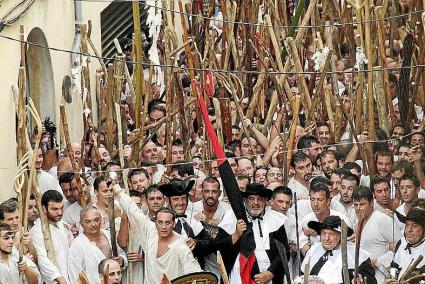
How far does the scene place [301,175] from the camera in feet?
71.4

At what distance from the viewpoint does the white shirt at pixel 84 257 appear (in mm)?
20234

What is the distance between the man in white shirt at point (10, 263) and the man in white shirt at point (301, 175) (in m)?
2.88

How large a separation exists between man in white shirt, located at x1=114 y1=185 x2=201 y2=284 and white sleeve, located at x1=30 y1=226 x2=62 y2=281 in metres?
0.68

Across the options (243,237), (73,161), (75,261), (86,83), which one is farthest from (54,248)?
(86,83)

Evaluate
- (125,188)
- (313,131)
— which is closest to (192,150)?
(313,131)

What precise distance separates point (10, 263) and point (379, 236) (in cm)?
275

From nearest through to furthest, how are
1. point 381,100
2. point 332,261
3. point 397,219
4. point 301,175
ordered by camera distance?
point 332,261
point 397,219
point 301,175
point 381,100

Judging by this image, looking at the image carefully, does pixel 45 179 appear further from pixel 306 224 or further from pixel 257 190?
pixel 306 224

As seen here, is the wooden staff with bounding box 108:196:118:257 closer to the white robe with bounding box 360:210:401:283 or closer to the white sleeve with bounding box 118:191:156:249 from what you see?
the white sleeve with bounding box 118:191:156:249

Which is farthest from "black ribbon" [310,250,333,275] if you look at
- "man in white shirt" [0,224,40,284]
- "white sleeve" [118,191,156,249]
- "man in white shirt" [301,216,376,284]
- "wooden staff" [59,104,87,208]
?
"wooden staff" [59,104,87,208]

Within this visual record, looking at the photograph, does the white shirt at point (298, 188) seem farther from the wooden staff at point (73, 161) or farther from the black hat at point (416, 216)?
the wooden staff at point (73, 161)

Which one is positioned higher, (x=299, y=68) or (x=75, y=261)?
(x=299, y=68)

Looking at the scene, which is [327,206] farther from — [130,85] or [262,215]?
[130,85]

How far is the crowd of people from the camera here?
19797 millimetres
